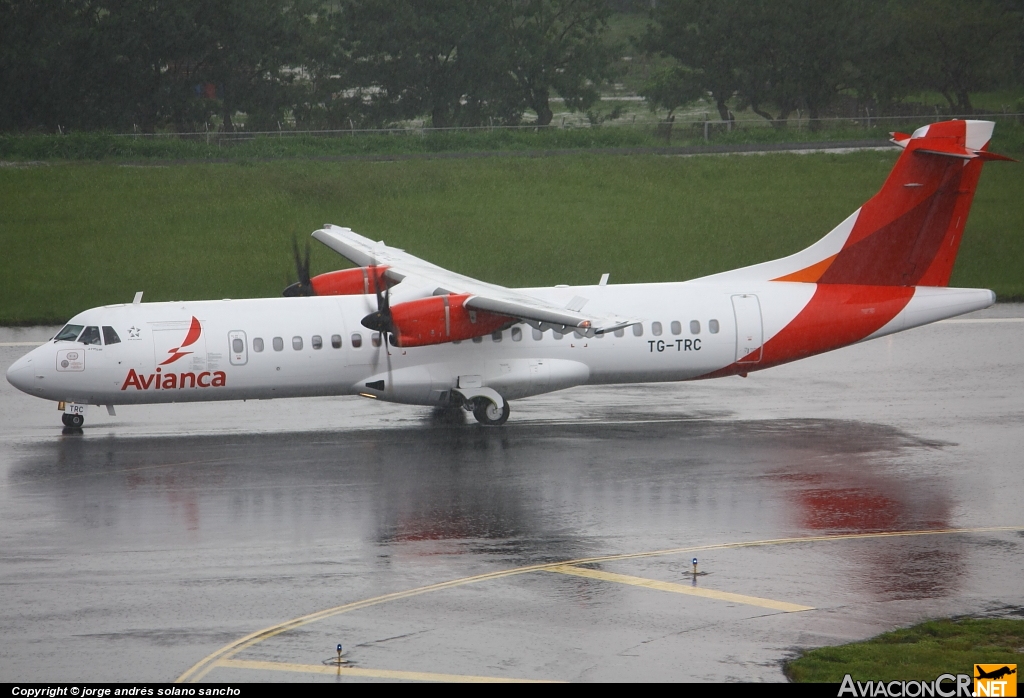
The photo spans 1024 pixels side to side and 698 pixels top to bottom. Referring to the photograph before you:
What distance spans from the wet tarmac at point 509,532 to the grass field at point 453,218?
54.1 feet

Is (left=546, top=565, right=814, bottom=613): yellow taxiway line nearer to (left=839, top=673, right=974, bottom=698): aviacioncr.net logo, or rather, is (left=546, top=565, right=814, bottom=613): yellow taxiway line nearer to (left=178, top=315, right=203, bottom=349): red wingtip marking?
(left=839, top=673, right=974, bottom=698): aviacioncr.net logo

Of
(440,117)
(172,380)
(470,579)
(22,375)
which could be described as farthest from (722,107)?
(470,579)

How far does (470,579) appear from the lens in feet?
55.9

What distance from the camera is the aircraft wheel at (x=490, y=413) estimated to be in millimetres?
26219

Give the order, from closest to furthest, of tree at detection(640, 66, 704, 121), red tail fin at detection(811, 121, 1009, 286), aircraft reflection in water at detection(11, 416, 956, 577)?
aircraft reflection in water at detection(11, 416, 956, 577)
red tail fin at detection(811, 121, 1009, 286)
tree at detection(640, 66, 704, 121)

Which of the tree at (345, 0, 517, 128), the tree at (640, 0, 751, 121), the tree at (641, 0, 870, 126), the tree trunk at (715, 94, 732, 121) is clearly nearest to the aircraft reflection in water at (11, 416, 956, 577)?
the tree at (345, 0, 517, 128)

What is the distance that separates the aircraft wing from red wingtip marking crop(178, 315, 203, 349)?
3857mm

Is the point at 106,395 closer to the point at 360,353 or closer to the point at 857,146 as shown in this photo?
the point at 360,353

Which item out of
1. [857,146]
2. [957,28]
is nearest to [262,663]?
[857,146]

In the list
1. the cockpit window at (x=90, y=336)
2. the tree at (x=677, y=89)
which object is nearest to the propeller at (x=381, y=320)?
the cockpit window at (x=90, y=336)

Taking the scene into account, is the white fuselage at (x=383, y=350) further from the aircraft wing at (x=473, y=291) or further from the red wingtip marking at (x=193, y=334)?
the aircraft wing at (x=473, y=291)

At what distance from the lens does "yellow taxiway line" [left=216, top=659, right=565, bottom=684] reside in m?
13.5

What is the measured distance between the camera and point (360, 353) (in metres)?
26.0

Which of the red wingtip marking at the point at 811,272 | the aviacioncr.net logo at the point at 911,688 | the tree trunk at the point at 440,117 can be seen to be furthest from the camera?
the tree trunk at the point at 440,117
